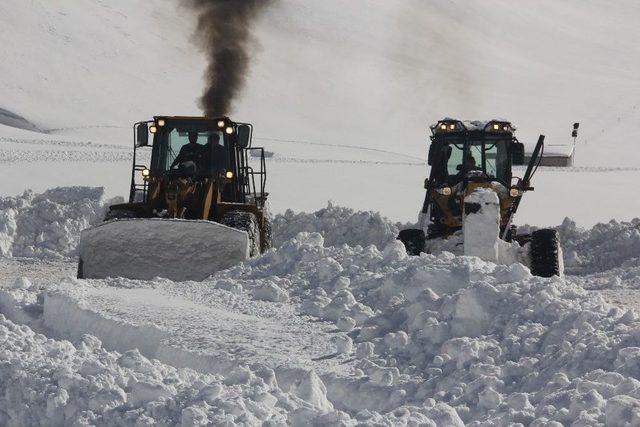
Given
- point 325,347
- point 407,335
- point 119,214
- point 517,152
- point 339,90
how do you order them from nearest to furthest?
point 407,335
point 325,347
point 119,214
point 517,152
point 339,90

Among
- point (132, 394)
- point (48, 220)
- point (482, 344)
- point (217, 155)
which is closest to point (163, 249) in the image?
point (217, 155)

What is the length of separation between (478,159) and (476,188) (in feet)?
2.93

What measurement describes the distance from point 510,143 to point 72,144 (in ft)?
91.6

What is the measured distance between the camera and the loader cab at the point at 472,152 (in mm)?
13828

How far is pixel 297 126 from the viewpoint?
64.9m

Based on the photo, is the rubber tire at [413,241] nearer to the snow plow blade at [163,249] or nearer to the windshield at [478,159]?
the windshield at [478,159]

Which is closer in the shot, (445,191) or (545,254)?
(545,254)

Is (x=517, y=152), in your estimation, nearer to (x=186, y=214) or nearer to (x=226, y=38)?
(x=186, y=214)

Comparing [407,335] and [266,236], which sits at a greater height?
[266,236]

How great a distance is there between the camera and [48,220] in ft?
55.9

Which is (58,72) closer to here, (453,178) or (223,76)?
(223,76)

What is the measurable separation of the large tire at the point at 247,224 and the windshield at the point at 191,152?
885 mm

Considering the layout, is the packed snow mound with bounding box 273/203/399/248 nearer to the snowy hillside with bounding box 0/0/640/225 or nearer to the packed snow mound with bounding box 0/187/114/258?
the packed snow mound with bounding box 0/187/114/258

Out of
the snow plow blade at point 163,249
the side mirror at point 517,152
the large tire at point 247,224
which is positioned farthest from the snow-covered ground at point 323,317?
the side mirror at point 517,152
